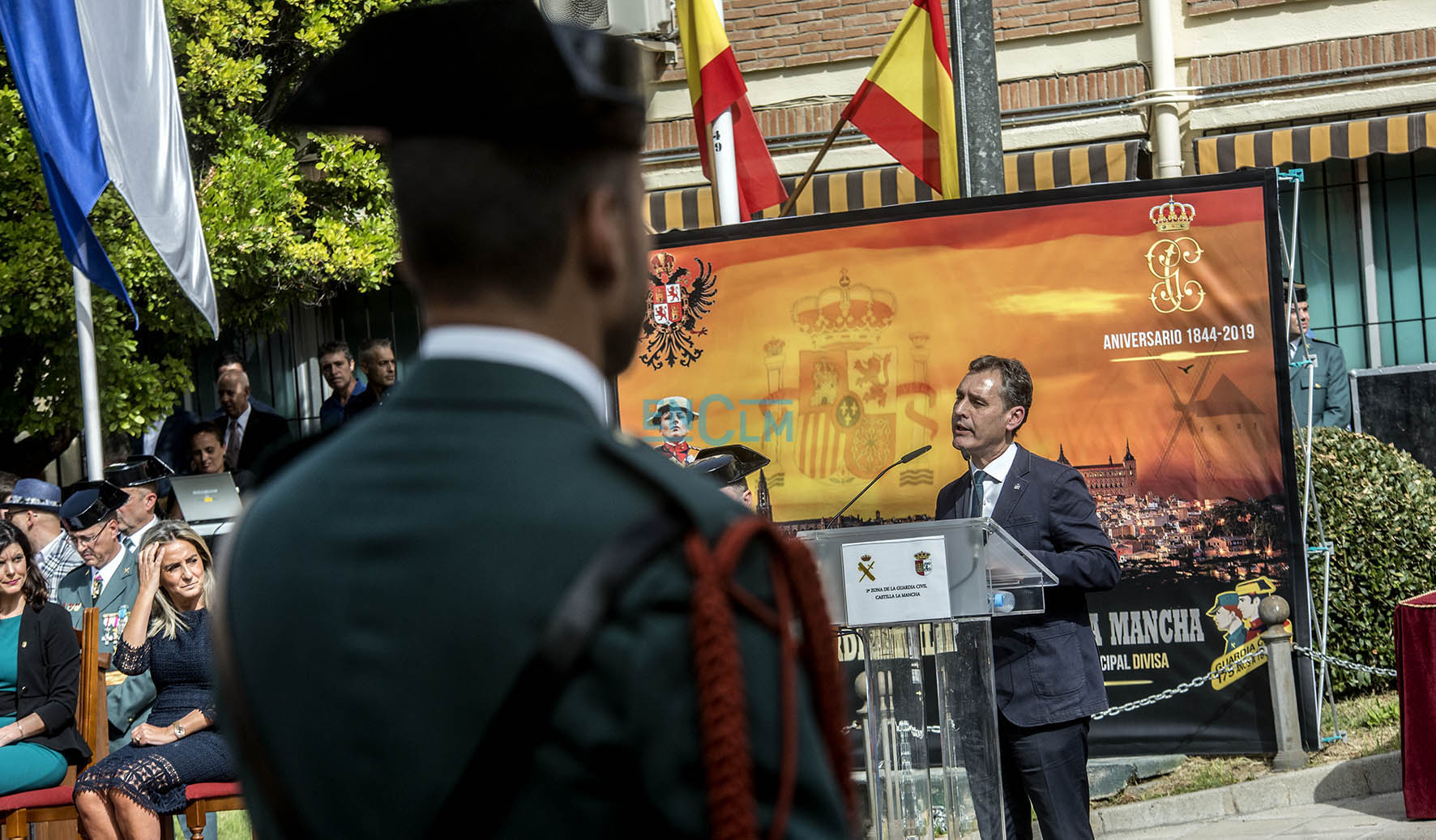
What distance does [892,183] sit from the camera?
12.7m

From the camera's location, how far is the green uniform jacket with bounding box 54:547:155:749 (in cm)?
678

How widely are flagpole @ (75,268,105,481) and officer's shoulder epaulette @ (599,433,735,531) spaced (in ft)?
28.4

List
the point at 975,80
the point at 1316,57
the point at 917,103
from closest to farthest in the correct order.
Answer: the point at 975,80 < the point at 917,103 < the point at 1316,57

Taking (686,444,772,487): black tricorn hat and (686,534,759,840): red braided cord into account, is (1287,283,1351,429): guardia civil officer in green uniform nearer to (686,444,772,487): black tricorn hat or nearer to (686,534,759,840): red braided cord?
(686,444,772,487): black tricorn hat

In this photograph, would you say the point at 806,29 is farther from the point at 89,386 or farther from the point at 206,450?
the point at 89,386

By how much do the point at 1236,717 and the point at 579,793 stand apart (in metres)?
6.90

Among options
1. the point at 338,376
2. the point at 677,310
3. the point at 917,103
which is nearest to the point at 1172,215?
the point at 917,103

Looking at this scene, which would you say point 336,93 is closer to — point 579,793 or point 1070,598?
point 579,793

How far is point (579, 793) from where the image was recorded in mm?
1109

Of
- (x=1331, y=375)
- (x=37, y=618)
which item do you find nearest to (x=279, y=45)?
(x=37, y=618)

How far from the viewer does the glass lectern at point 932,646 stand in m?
4.80

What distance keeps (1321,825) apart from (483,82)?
21.3ft

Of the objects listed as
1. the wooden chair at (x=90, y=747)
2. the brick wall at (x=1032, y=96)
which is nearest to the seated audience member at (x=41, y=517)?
the wooden chair at (x=90, y=747)

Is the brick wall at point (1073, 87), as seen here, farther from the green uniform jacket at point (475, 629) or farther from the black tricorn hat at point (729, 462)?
the green uniform jacket at point (475, 629)
